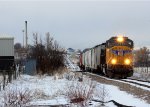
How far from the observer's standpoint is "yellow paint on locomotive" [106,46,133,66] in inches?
1489

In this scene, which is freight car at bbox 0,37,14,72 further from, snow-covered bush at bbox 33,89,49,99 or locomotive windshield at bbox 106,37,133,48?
snow-covered bush at bbox 33,89,49,99

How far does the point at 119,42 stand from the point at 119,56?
126 cm

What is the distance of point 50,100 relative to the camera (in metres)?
19.2

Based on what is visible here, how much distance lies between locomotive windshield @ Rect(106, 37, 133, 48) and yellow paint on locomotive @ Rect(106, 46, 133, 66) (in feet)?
1.05

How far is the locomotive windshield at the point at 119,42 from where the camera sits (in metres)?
38.3

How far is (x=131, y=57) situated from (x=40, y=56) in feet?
45.3

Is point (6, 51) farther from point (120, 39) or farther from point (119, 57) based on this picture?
point (119, 57)

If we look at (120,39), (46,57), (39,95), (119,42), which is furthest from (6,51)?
(39,95)

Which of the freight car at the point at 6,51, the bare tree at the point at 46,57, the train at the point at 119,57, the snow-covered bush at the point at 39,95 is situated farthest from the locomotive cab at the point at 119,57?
the snow-covered bush at the point at 39,95

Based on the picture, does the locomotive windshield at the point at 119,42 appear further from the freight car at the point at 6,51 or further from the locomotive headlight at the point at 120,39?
the freight car at the point at 6,51

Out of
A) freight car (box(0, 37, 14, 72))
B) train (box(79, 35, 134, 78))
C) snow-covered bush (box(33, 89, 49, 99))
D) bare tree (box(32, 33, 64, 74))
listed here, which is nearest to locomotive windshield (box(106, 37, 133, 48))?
train (box(79, 35, 134, 78))

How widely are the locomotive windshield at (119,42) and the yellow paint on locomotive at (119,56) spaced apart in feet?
1.05

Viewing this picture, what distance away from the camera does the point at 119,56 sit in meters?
38.2

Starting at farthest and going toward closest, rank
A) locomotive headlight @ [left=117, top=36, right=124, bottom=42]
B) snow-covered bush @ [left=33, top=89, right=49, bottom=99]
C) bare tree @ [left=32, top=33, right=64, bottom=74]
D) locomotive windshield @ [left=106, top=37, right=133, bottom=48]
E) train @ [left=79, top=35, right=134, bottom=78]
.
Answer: bare tree @ [left=32, top=33, right=64, bottom=74] < locomotive headlight @ [left=117, top=36, right=124, bottom=42] < locomotive windshield @ [left=106, top=37, right=133, bottom=48] < train @ [left=79, top=35, right=134, bottom=78] < snow-covered bush @ [left=33, top=89, right=49, bottom=99]
